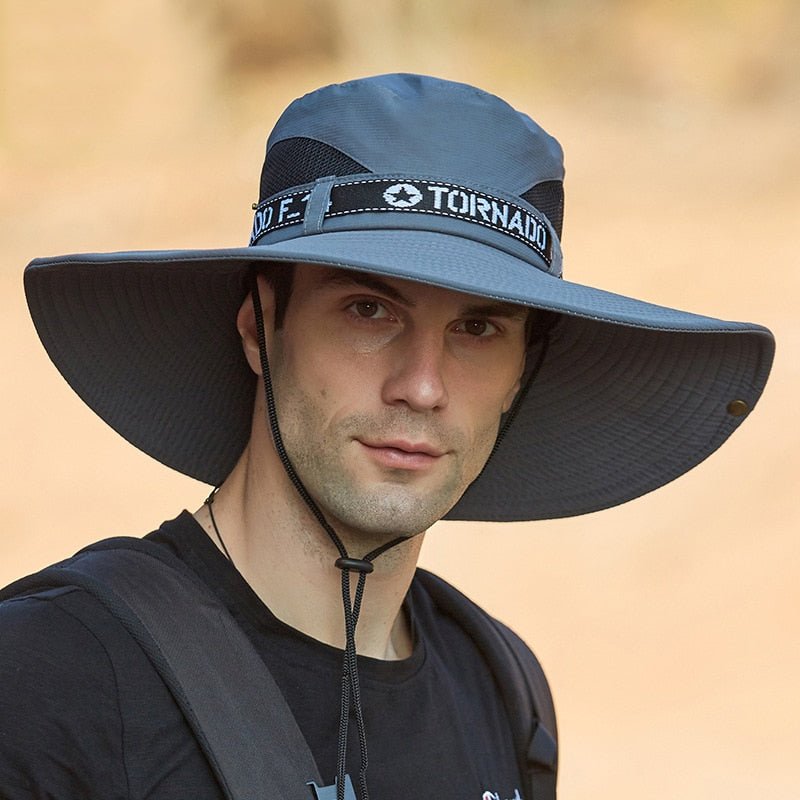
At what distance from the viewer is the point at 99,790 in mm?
1525

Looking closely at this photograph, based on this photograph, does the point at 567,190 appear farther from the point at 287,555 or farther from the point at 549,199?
the point at 287,555

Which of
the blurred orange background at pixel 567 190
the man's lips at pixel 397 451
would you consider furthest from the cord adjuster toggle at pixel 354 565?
the blurred orange background at pixel 567 190

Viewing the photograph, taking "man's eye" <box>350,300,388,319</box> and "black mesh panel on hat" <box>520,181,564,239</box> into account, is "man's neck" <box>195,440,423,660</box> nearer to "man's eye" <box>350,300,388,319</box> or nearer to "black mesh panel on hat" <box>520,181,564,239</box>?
"man's eye" <box>350,300,388,319</box>

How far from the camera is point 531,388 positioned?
2135mm

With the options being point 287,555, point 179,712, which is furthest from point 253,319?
point 179,712

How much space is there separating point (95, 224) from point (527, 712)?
432 cm

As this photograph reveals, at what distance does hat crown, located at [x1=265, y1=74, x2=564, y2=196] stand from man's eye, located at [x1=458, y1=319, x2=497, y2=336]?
0.16 meters

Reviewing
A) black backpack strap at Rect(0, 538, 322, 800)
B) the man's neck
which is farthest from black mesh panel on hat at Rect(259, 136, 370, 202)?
black backpack strap at Rect(0, 538, 322, 800)

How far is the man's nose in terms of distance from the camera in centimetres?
177

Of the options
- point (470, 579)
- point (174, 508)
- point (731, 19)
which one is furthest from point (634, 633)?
point (731, 19)

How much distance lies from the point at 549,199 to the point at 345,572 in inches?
19.8

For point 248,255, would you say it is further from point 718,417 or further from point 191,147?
point 191,147

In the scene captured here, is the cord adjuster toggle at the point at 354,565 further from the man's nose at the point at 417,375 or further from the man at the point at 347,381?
the man's nose at the point at 417,375

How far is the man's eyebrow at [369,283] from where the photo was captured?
5.88 feet
